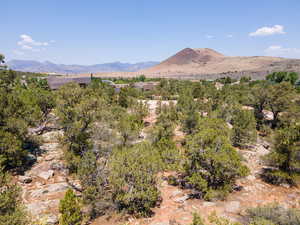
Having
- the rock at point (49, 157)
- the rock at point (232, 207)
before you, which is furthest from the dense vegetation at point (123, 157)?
the rock at point (49, 157)

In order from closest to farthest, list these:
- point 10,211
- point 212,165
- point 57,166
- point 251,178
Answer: point 10,211, point 212,165, point 251,178, point 57,166

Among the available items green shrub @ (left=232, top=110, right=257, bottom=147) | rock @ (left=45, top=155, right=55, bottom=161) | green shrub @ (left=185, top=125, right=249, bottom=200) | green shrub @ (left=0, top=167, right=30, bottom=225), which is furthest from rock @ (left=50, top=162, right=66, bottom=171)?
green shrub @ (left=232, top=110, right=257, bottom=147)

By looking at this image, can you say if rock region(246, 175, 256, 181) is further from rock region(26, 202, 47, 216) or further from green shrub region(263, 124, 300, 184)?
rock region(26, 202, 47, 216)

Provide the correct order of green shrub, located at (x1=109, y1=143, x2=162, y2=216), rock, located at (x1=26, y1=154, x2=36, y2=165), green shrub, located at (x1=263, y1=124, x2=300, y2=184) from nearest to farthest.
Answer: green shrub, located at (x1=109, y1=143, x2=162, y2=216)
green shrub, located at (x1=263, y1=124, x2=300, y2=184)
rock, located at (x1=26, y1=154, x2=36, y2=165)

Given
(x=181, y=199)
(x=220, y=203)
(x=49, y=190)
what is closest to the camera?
(x=220, y=203)

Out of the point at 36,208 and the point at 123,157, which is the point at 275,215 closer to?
the point at 123,157

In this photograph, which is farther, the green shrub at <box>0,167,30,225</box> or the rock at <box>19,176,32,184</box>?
the rock at <box>19,176,32,184</box>

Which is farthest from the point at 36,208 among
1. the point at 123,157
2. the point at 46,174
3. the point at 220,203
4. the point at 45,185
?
the point at 220,203

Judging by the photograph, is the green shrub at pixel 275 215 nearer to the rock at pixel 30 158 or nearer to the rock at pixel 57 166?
the rock at pixel 57 166
